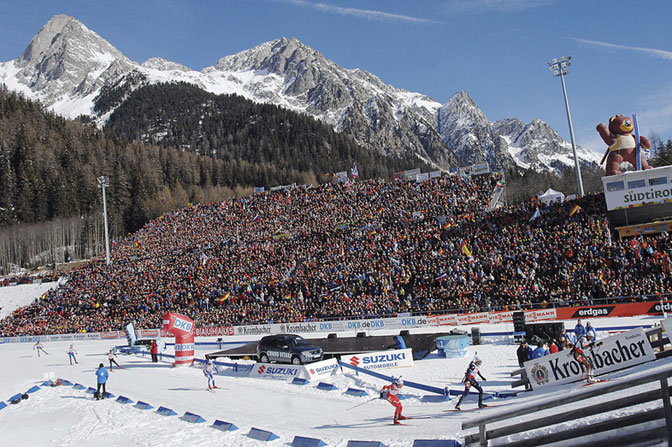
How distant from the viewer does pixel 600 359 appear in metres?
14.1

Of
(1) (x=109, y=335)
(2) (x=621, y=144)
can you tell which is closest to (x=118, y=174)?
(1) (x=109, y=335)

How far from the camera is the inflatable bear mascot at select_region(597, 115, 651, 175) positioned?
35281mm

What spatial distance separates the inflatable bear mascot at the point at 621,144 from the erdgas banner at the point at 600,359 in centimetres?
2575

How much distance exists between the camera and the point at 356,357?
2092 centimetres

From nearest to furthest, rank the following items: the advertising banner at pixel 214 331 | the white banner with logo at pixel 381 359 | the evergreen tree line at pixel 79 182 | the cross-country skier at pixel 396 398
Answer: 1. the cross-country skier at pixel 396 398
2. the white banner with logo at pixel 381 359
3. the advertising banner at pixel 214 331
4. the evergreen tree line at pixel 79 182

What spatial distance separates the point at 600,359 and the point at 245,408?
1156 cm

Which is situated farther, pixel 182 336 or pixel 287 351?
pixel 182 336

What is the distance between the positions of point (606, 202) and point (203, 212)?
166 ft

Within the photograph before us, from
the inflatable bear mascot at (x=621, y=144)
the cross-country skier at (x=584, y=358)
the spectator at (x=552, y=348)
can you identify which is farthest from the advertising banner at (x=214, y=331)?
the inflatable bear mascot at (x=621, y=144)

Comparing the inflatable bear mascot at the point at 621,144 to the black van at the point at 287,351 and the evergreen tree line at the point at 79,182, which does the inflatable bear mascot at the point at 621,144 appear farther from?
the evergreen tree line at the point at 79,182

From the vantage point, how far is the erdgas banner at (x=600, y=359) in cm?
1352

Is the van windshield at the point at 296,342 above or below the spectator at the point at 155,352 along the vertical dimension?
above

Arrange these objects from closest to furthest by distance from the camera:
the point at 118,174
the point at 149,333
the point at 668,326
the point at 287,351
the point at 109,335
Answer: the point at 668,326
the point at 287,351
the point at 149,333
the point at 109,335
the point at 118,174

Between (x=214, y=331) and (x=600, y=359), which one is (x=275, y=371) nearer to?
(x=600, y=359)
